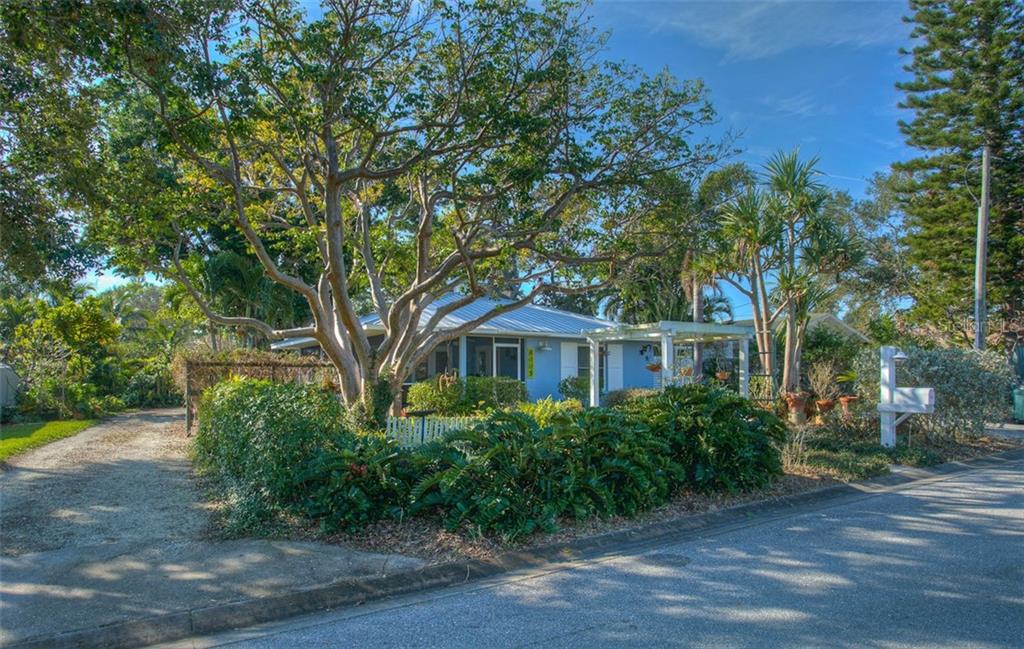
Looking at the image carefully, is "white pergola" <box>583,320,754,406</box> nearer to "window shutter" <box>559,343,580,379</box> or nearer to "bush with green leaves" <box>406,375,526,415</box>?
"bush with green leaves" <box>406,375,526,415</box>

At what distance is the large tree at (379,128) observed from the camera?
8.08m

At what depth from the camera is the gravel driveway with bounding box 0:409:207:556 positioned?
6.54 m

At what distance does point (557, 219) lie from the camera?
41.0 feet

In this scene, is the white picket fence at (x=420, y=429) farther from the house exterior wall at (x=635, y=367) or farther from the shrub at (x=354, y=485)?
the house exterior wall at (x=635, y=367)

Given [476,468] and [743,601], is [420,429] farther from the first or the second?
[743,601]

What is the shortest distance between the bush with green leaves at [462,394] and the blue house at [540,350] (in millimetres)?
2095

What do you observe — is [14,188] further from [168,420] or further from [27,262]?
[168,420]

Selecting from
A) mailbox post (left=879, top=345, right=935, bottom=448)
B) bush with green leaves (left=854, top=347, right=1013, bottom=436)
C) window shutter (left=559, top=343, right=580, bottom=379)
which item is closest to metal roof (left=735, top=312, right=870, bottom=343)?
window shutter (left=559, top=343, right=580, bottom=379)

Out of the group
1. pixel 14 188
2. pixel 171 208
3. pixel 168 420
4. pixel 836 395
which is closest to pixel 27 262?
pixel 14 188

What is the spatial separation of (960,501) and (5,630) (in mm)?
9684

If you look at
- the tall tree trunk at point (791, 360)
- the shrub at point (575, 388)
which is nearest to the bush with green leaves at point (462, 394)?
the shrub at point (575, 388)

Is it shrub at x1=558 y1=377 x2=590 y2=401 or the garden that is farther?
shrub at x1=558 y1=377 x2=590 y2=401

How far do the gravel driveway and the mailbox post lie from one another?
1086 cm

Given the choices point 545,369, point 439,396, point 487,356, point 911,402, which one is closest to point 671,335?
point 911,402
